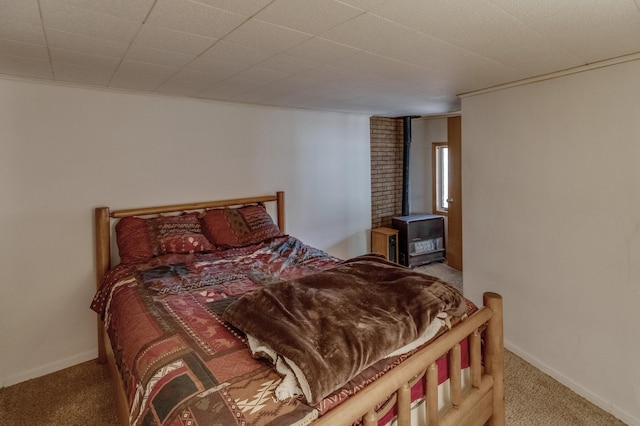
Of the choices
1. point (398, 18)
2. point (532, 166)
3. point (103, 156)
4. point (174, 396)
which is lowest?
point (174, 396)

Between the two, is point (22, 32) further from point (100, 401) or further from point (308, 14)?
point (100, 401)

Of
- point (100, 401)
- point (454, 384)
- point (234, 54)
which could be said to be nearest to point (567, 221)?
point (454, 384)

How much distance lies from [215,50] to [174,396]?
171 cm

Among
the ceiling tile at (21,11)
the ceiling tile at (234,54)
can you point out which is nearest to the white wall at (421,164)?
the ceiling tile at (234,54)

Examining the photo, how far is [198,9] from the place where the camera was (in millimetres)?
1423

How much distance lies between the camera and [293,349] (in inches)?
48.3

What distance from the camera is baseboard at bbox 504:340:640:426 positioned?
2117mm

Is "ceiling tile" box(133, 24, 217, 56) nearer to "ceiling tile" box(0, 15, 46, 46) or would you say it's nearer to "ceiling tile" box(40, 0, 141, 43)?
"ceiling tile" box(40, 0, 141, 43)

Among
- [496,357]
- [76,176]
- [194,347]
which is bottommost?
[496,357]

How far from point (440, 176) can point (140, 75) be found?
4324 millimetres

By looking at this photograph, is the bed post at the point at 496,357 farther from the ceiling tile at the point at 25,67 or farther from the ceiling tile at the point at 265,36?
the ceiling tile at the point at 25,67

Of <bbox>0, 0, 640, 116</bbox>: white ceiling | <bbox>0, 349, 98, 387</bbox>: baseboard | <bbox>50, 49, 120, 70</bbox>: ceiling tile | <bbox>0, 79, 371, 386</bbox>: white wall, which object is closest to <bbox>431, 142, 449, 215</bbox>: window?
<bbox>0, 0, 640, 116</bbox>: white ceiling

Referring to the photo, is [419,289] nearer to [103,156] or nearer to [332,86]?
[332,86]

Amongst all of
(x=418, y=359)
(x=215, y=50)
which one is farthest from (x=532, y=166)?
(x=215, y=50)
